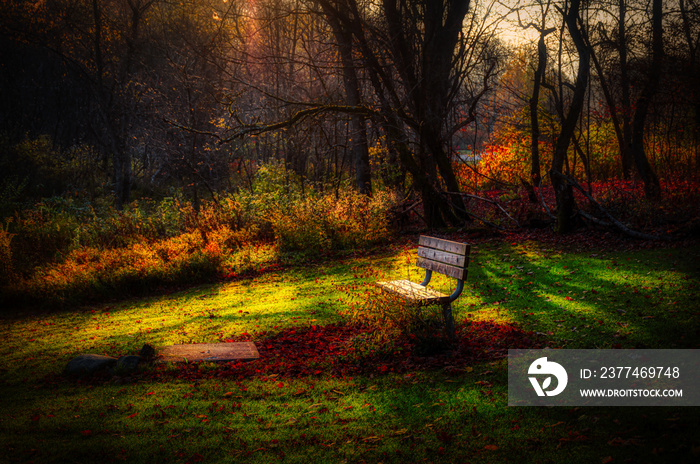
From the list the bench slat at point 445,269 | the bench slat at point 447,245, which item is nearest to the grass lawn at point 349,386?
the bench slat at point 445,269

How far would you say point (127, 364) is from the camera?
210 inches

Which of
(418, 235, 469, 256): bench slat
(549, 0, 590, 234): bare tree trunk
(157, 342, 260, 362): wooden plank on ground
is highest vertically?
(549, 0, 590, 234): bare tree trunk

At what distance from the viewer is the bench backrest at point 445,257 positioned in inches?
205

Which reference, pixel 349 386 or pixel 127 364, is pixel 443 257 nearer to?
pixel 349 386

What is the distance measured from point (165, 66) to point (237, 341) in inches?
1022

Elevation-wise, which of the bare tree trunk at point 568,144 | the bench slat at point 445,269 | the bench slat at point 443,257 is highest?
the bare tree trunk at point 568,144

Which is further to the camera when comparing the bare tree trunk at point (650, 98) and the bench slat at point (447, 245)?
the bare tree trunk at point (650, 98)

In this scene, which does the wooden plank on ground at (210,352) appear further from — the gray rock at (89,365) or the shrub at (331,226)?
the shrub at (331,226)

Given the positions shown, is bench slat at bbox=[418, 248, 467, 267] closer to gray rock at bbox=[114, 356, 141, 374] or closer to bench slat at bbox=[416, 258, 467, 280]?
bench slat at bbox=[416, 258, 467, 280]

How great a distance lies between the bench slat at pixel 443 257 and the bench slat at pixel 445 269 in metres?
0.04

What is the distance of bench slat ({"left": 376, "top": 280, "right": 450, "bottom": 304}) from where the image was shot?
521cm

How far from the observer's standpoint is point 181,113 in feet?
73.4

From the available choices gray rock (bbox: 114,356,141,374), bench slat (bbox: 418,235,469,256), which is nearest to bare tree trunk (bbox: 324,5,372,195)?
bench slat (bbox: 418,235,469,256)

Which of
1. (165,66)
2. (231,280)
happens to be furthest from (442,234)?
(165,66)
